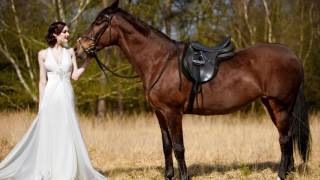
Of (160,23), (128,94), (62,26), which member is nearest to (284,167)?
(62,26)

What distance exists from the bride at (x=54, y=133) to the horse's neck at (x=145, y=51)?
79cm

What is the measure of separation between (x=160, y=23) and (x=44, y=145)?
1127 centimetres

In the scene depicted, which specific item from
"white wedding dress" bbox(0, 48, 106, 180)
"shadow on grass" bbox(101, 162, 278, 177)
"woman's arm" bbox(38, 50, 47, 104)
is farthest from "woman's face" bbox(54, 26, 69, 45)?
"shadow on grass" bbox(101, 162, 278, 177)

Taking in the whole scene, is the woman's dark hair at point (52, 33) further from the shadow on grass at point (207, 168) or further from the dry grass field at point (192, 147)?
the shadow on grass at point (207, 168)

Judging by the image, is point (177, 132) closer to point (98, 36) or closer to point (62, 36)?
point (98, 36)

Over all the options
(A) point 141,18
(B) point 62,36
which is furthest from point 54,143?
(A) point 141,18

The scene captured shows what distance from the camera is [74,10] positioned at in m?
12.3

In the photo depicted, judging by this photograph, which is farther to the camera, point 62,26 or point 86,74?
point 86,74

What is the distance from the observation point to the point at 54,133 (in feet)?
16.4

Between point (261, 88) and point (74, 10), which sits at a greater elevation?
point (74, 10)

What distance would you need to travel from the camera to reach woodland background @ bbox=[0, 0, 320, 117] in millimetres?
12016

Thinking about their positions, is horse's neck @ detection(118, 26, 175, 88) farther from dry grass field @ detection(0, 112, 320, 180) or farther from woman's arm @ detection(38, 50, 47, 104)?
dry grass field @ detection(0, 112, 320, 180)

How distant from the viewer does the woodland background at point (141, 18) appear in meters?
12.0

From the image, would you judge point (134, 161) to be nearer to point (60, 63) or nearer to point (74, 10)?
point (60, 63)
